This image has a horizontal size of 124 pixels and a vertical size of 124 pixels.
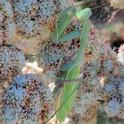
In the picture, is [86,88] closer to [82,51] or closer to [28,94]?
[82,51]

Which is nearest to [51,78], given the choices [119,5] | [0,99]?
[0,99]

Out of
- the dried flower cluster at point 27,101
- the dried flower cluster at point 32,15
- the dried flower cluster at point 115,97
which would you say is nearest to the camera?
the dried flower cluster at point 27,101

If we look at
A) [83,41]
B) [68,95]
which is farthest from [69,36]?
[68,95]

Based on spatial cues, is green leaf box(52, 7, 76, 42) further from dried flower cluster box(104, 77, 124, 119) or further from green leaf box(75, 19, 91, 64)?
dried flower cluster box(104, 77, 124, 119)

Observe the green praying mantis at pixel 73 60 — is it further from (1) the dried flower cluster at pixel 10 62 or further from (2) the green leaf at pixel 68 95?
(1) the dried flower cluster at pixel 10 62

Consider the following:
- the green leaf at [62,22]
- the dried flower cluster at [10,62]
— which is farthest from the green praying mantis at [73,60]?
the dried flower cluster at [10,62]

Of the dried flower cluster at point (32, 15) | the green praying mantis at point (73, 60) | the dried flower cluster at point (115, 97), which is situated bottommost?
the dried flower cluster at point (115, 97)

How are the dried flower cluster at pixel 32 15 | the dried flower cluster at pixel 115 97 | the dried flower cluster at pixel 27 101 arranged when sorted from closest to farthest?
the dried flower cluster at pixel 27 101, the dried flower cluster at pixel 32 15, the dried flower cluster at pixel 115 97

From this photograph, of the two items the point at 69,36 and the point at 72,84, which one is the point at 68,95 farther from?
A: the point at 69,36
